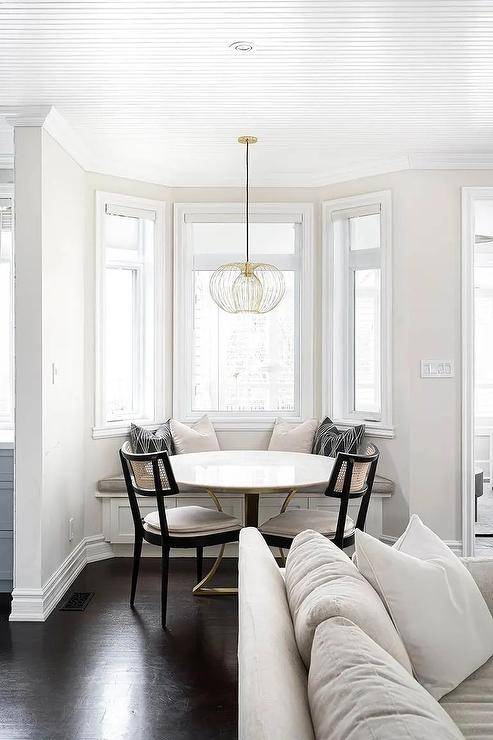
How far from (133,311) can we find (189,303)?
0.42 m

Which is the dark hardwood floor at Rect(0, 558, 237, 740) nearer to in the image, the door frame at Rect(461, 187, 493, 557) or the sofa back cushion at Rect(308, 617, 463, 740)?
the sofa back cushion at Rect(308, 617, 463, 740)

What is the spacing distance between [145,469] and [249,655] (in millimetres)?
2452

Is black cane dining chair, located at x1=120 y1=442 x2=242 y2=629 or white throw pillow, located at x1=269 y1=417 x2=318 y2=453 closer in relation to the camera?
black cane dining chair, located at x1=120 y1=442 x2=242 y2=629

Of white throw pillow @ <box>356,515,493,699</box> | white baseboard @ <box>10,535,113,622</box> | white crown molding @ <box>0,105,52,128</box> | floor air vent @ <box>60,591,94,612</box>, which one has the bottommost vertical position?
floor air vent @ <box>60,591,94,612</box>

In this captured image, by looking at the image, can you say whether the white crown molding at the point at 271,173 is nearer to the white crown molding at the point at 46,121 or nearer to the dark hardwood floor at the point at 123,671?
the white crown molding at the point at 46,121

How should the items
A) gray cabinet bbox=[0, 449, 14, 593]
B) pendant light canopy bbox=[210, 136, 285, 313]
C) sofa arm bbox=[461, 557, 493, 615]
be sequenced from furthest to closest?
pendant light canopy bbox=[210, 136, 285, 313] → gray cabinet bbox=[0, 449, 14, 593] → sofa arm bbox=[461, 557, 493, 615]

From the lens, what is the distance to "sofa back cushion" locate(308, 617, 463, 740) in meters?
1.09

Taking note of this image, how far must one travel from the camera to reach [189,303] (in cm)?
543

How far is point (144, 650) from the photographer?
3.38 metres

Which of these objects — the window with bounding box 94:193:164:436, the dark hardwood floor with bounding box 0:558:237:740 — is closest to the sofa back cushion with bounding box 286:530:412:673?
the dark hardwood floor with bounding box 0:558:237:740

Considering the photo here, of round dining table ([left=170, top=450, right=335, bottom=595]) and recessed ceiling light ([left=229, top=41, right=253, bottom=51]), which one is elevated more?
recessed ceiling light ([left=229, top=41, right=253, bottom=51])

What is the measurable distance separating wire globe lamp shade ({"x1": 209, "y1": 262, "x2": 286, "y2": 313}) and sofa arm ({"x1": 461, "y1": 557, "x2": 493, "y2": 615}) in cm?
275

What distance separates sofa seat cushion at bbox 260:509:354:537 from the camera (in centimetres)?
385

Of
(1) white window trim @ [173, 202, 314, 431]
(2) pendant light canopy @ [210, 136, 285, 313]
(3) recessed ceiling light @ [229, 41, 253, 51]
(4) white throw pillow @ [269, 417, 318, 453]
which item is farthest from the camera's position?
(1) white window trim @ [173, 202, 314, 431]
